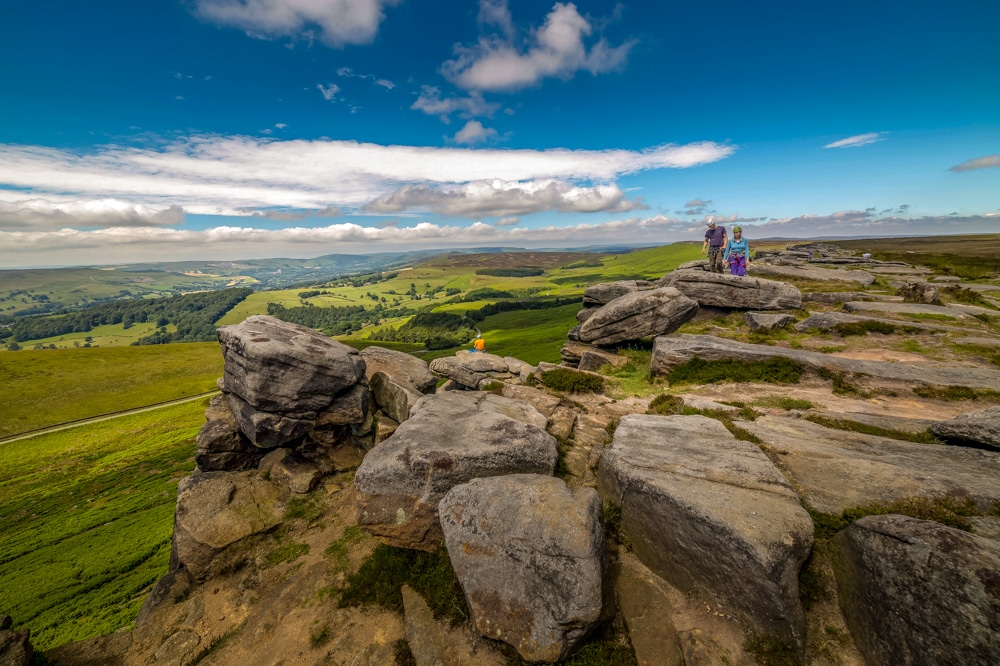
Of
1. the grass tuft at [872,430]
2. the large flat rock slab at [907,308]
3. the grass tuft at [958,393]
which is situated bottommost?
the grass tuft at [872,430]

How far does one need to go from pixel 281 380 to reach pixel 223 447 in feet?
21.4

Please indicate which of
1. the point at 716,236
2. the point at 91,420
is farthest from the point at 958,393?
the point at 91,420

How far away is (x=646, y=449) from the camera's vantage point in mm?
12812

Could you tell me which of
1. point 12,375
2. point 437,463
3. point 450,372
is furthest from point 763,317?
point 12,375

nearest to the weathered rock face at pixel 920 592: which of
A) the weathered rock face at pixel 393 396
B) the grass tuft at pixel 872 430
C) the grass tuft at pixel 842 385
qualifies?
the grass tuft at pixel 872 430

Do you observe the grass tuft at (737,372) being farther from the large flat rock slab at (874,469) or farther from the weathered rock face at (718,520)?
the weathered rock face at (718,520)

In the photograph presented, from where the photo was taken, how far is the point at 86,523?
36125 millimetres

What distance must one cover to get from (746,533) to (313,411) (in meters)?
19.0

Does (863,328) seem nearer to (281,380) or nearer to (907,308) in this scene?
(907,308)

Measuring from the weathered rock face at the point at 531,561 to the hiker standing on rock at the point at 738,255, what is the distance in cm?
2827

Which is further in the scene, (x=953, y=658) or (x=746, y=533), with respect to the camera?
(x=746, y=533)

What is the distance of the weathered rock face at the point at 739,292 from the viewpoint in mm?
29641

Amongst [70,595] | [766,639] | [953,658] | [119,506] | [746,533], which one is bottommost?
[119,506]

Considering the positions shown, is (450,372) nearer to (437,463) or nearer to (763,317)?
(437,463)
